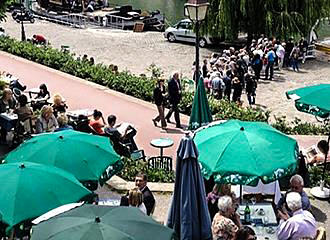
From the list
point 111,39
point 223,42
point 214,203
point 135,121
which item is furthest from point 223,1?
point 214,203

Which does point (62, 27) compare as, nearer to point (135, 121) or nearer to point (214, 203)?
point (135, 121)

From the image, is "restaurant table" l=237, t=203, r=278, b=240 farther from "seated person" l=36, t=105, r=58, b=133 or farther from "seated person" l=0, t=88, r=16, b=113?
"seated person" l=0, t=88, r=16, b=113

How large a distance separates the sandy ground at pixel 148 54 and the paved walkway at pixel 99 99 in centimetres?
437

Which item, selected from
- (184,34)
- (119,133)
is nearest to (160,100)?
(119,133)

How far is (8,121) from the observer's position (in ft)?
45.4

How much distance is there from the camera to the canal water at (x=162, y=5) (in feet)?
176

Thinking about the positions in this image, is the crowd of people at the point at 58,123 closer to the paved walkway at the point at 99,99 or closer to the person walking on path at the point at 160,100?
the paved walkway at the point at 99,99

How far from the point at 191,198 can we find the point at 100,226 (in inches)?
82.9

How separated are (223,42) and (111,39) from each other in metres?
6.27

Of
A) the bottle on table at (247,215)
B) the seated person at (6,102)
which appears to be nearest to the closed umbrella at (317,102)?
the bottle on table at (247,215)

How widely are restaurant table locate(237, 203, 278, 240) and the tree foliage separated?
778 inches

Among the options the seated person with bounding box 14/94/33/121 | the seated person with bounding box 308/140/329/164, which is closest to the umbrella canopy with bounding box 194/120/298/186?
the seated person with bounding box 308/140/329/164

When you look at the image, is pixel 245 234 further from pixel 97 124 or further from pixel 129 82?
pixel 129 82

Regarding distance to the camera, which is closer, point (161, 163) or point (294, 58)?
point (161, 163)
